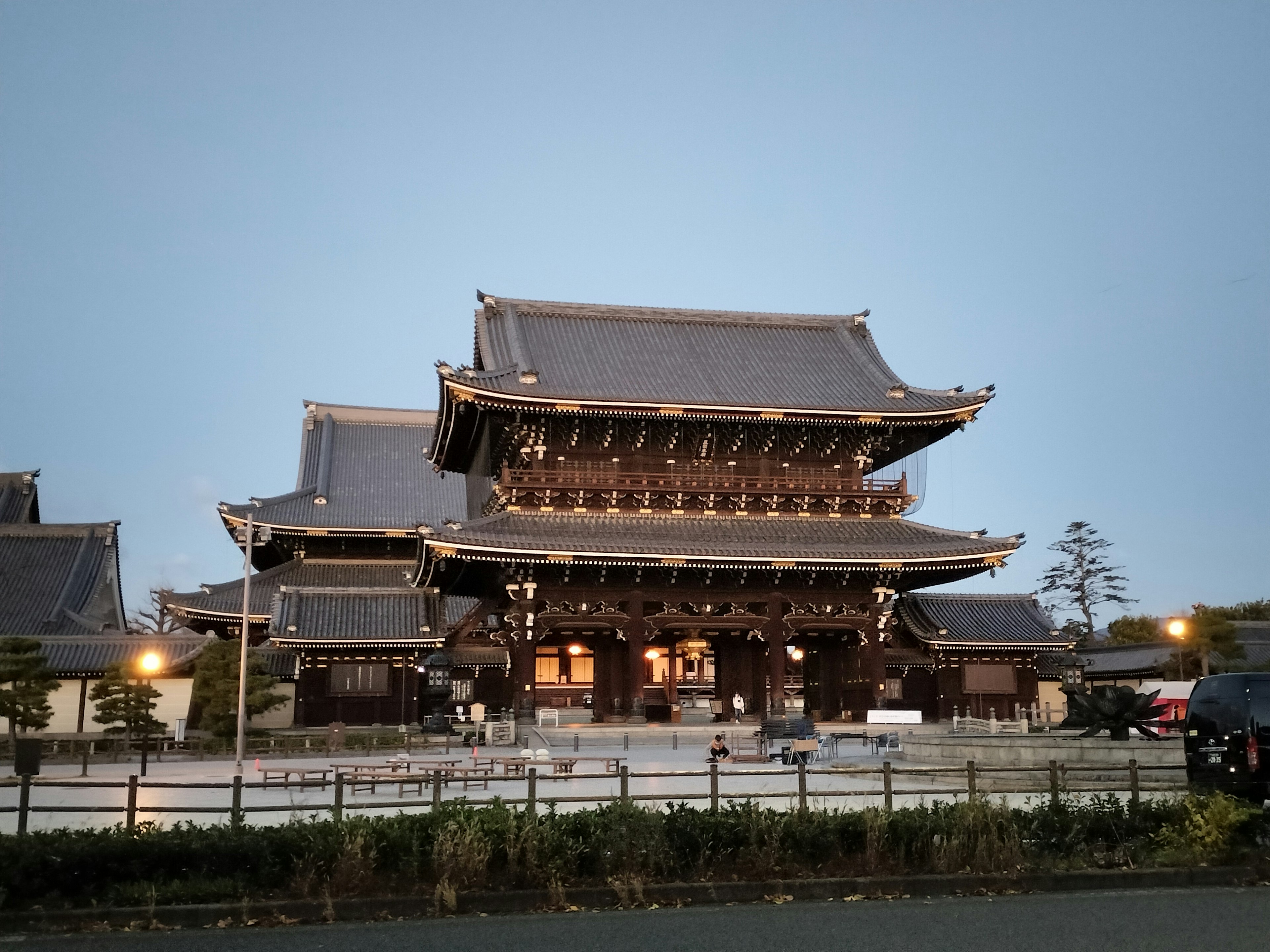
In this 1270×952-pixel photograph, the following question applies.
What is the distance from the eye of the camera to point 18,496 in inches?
2450

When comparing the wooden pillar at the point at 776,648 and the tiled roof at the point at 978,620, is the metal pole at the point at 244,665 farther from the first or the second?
the tiled roof at the point at 978,620

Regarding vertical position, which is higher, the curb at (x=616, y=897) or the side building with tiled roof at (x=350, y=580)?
the side building with tiled roof at (x=350, y=580)

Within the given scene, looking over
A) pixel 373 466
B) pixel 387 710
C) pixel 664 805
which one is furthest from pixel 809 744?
pixel 373 466

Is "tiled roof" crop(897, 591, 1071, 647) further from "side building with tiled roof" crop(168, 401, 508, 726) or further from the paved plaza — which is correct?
"side building with tiled roof" crop(168, 401, 508, 726)

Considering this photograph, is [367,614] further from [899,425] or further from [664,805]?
[664,805]

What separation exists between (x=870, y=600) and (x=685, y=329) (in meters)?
Result: 14.8

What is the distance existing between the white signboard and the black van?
20408mm

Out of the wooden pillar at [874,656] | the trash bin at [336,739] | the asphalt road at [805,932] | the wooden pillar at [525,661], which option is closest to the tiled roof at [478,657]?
the wooden pillar at [525,661]

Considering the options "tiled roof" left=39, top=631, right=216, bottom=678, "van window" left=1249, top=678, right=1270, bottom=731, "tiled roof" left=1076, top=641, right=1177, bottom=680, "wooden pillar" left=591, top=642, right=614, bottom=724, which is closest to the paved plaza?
"van window" left=1249, top=678, right=1270, bottom=731

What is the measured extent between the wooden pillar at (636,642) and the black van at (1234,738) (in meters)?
23.0

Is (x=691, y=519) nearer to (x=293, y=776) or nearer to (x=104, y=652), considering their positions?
(x=293, y=776)

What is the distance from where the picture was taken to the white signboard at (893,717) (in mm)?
37656

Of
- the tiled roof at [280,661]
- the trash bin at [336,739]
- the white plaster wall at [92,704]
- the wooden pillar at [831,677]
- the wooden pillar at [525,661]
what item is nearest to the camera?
the trash bin at [336,739]

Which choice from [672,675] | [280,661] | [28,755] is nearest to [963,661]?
[672,675]
